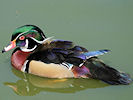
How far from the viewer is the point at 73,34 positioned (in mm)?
6520

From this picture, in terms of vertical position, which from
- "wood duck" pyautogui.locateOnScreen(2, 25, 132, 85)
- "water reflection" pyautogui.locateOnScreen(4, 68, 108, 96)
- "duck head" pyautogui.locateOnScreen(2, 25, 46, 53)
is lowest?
"water reflection" pyautogui.locateOnScreen(4, 68, 108, 96)

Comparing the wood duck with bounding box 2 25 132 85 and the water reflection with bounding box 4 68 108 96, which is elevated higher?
the wood duck with bounding box 2 25 132 85

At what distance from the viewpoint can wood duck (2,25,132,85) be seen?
5.41 metres

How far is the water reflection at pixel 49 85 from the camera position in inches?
214

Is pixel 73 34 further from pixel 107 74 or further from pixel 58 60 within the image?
pixel 107 74

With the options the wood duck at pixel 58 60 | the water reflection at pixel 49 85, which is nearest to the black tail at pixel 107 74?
the wood duck at pixel 58 60

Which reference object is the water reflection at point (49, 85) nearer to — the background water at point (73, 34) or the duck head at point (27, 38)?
the background water at point (73, 34)

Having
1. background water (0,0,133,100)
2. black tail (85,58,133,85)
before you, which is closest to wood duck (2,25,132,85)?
black tail (85,58,133,85)

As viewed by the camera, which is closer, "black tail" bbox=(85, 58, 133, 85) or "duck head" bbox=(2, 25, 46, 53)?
"black tail" bbox=(85, 58, 133, 85)

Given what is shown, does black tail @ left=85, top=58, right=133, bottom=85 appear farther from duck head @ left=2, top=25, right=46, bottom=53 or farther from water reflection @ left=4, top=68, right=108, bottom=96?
duck head @ left=2, top=25, right=46, bottom=53

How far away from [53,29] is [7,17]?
97cm

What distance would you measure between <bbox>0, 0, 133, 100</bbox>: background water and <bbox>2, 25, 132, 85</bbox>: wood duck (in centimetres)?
13

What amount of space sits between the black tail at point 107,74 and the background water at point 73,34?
0.09 metres

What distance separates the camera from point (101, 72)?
5.41 metres
